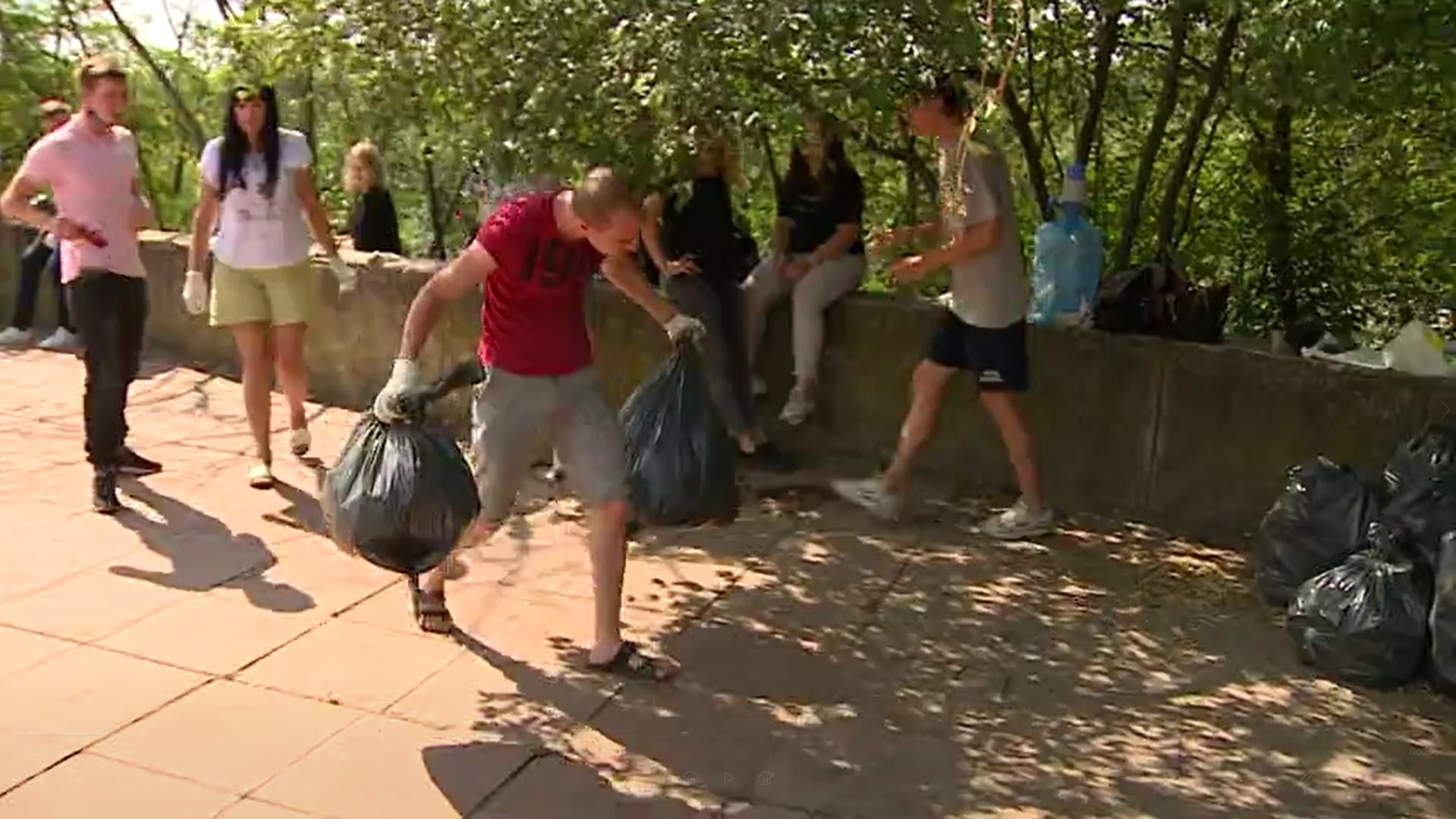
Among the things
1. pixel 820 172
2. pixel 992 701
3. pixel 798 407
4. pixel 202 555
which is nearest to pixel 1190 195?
pixel 820 172

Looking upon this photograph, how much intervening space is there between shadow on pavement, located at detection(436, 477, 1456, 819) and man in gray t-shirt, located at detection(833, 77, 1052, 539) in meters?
0.35

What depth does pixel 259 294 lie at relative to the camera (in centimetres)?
586

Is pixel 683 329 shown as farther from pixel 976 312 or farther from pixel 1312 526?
pixel 1312 526

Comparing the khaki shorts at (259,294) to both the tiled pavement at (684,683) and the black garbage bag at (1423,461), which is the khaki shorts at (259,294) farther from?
the black garbage bag at (1423,461)

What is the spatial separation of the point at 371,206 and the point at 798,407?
9.56 ft

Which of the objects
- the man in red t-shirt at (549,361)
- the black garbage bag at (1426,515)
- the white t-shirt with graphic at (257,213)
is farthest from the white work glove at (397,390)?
the black garbage bag at (1426,515)

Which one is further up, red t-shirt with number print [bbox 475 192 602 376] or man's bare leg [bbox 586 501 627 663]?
red t-shirt with number print [bbox 475 192 602 376]

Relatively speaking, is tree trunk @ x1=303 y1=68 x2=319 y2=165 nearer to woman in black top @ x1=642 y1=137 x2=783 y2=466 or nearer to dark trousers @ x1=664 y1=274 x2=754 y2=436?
woman in black top @ x1=642 y1=137 x2=783 y2=466

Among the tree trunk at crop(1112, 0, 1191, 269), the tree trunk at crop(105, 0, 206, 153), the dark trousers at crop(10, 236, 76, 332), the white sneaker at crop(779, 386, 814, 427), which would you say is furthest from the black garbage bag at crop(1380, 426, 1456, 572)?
the tree trunk at crop(105, 0, 206, 153)

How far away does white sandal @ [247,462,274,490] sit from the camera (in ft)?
19.5

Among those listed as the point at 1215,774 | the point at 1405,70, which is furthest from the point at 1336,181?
the point at 1215,774

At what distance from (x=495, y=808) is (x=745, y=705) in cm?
90

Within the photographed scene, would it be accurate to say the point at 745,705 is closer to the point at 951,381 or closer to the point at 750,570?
the point at 750,570

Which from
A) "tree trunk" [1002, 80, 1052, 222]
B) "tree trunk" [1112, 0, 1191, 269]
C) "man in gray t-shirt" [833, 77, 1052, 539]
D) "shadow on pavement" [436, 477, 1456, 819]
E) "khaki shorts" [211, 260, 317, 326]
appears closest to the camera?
"shadow on pavement" [436, 477, 1456, 819]
